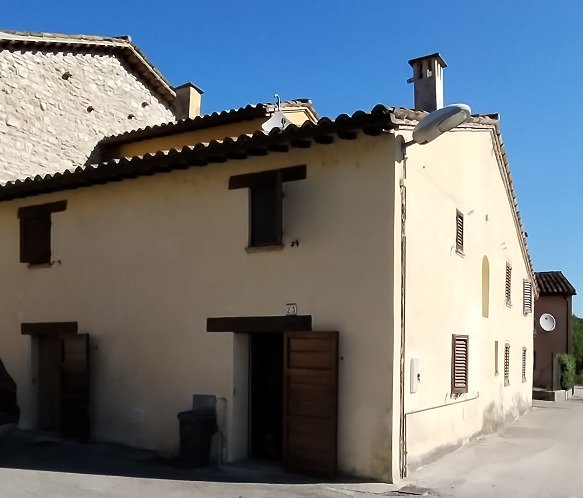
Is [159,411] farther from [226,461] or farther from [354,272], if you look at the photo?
[354,272]

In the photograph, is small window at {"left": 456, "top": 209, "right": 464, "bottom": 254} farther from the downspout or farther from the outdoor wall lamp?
the outdoor wall lamp

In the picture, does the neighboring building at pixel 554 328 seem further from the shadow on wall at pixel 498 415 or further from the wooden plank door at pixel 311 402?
the wooden plank door at pixel 311 402

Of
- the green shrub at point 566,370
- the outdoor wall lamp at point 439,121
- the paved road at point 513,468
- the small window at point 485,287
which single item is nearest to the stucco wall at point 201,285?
the outdoor wall lamp at point 439,121

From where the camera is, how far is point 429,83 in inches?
476

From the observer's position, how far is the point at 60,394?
12094mm

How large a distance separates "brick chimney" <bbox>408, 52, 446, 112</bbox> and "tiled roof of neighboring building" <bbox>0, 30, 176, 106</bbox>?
9.73 metres

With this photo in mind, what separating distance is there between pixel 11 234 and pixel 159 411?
5357 mm

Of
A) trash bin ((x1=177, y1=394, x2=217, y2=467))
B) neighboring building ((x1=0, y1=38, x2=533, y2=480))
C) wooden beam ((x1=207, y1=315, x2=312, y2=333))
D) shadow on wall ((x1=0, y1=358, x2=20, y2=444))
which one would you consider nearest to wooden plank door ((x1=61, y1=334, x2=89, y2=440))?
neighboring building ((x1=0, y1=38, x2=533, y2=480))

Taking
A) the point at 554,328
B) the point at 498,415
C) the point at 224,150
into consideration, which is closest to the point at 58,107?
the point at 224,150

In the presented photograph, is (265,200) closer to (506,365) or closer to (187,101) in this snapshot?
(506,365)

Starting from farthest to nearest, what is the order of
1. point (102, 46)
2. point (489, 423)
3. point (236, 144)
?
point (102, 46)
point (489, 423)
point (236, 144)

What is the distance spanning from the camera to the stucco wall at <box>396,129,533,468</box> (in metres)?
9.52

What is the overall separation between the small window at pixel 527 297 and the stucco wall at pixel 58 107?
1295cm

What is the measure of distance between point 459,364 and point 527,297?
1066cm
